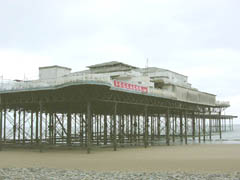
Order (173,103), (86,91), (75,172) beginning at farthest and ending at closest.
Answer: (173,103)
(86,91)
(75,172)

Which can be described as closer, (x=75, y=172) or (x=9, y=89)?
(x=75, y=172)

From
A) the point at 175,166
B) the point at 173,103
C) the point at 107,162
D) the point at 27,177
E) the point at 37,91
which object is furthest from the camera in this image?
the point at 173,103

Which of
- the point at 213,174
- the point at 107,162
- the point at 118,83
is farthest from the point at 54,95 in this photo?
the point at 213,174

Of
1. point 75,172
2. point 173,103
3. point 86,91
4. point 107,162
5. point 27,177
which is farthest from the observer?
point 173,103

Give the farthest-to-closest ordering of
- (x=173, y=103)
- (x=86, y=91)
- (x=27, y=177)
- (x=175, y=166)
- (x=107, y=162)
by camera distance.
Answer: (x=173, y=103) → (x=86, y=91) → (x=107, y=162) → (x=175, y=166) → (x=27, y=177)

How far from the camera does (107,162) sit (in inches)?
1014

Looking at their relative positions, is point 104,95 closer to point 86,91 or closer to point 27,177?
point 86,91

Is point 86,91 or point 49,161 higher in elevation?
point 86,91

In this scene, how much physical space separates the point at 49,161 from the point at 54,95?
9594 millimetres

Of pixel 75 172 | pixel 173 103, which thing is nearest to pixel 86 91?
pixel 75 172

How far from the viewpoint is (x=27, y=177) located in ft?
63.8

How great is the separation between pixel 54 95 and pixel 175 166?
16182mm

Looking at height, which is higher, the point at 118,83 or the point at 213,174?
the point at 118,83

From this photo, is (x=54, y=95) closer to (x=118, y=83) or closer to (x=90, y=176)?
(x=118, y=83)
